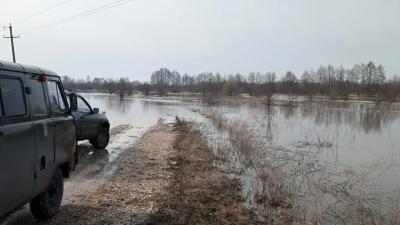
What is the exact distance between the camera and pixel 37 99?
20.8 feet

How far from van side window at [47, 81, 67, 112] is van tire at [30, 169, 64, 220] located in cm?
95

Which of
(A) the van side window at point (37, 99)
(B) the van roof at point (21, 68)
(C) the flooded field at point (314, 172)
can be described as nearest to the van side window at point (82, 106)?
(C) the flooded field at point (314, 172)

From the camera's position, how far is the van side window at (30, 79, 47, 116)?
20.2 feet

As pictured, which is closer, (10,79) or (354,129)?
(10,79)

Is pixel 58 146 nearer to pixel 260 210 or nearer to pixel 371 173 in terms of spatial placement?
pixel 260 210

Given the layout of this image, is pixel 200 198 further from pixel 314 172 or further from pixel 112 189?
pixel 314 172

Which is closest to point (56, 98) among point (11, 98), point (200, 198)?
point (11, 98)

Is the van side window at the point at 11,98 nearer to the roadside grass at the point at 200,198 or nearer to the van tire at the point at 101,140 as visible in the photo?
the roadside grass at the point at 200,198

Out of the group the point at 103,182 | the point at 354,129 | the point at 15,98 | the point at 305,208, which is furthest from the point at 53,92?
the point at 354,129

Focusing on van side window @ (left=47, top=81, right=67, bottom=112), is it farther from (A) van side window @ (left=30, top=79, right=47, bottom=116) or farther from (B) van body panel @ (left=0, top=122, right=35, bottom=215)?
(B) van body panel @ (left=0, top=122, right=35, bottom=215)

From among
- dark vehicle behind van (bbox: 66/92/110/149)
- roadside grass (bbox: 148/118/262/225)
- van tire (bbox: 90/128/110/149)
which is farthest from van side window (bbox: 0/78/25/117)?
van tire (bbox: 90/128/110/149)

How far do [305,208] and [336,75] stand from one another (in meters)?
124

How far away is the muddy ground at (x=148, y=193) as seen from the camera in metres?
7.29

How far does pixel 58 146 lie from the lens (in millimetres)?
6867
